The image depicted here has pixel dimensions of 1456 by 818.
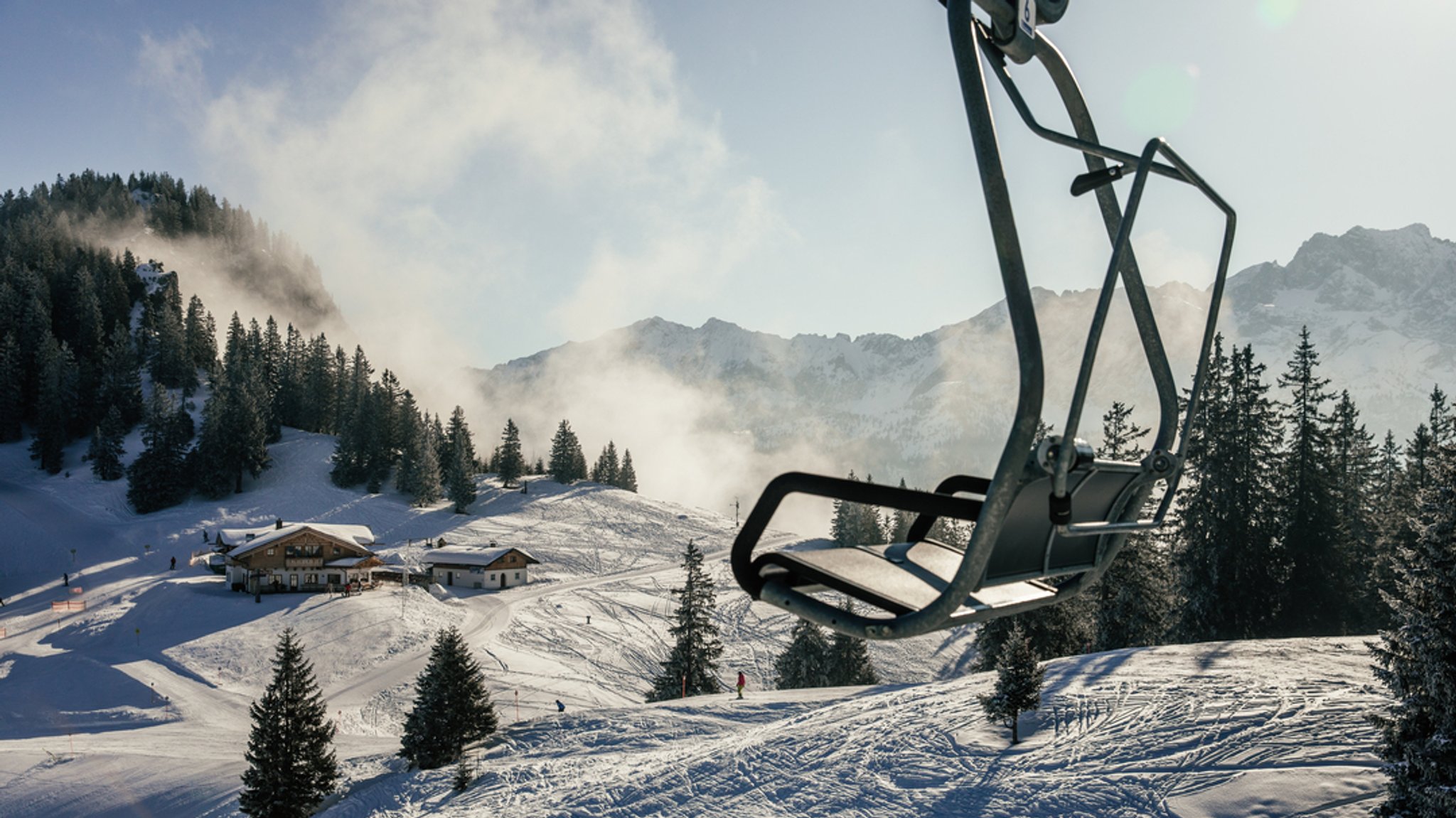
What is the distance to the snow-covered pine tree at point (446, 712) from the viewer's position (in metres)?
28.1

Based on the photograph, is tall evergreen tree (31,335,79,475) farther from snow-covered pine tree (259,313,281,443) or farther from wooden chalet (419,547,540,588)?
wooden chalet (419,547,540,588)

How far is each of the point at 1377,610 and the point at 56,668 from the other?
70.0 meters

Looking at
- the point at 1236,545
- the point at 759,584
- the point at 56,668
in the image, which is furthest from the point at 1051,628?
the point at 56,668

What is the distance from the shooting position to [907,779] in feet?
65.9

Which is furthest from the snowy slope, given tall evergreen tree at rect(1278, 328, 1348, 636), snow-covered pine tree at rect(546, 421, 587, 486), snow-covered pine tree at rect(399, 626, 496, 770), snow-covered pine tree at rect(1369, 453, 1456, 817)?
snow-covered pine tree at rect(1369, 453, 1456, 817)

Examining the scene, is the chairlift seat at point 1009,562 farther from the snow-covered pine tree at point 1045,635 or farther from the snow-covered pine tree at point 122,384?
the snow-covered pine tree at point 122,384

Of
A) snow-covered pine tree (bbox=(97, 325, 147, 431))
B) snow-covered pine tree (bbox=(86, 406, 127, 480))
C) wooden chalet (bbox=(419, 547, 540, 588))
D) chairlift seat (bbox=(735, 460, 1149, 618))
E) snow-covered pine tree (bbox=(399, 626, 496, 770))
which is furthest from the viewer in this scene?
snow-covered pine tree (bbox=(97, 325, 147, 431))

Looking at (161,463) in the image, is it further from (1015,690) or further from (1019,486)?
(1019,486)

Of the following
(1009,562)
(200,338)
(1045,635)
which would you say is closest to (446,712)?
(1045,635)

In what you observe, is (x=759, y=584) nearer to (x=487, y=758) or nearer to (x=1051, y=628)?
(x=487, y=758)

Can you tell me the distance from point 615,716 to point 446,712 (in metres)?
6.68

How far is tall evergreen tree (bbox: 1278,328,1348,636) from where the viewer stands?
3538 cm

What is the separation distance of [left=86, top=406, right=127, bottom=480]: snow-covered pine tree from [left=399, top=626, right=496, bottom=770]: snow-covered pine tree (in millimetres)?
Result: 88180

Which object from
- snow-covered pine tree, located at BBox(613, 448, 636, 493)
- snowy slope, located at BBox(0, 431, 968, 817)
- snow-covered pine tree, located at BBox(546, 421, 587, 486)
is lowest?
snowy slope, located at BBox(0, 431, 968, 817)
